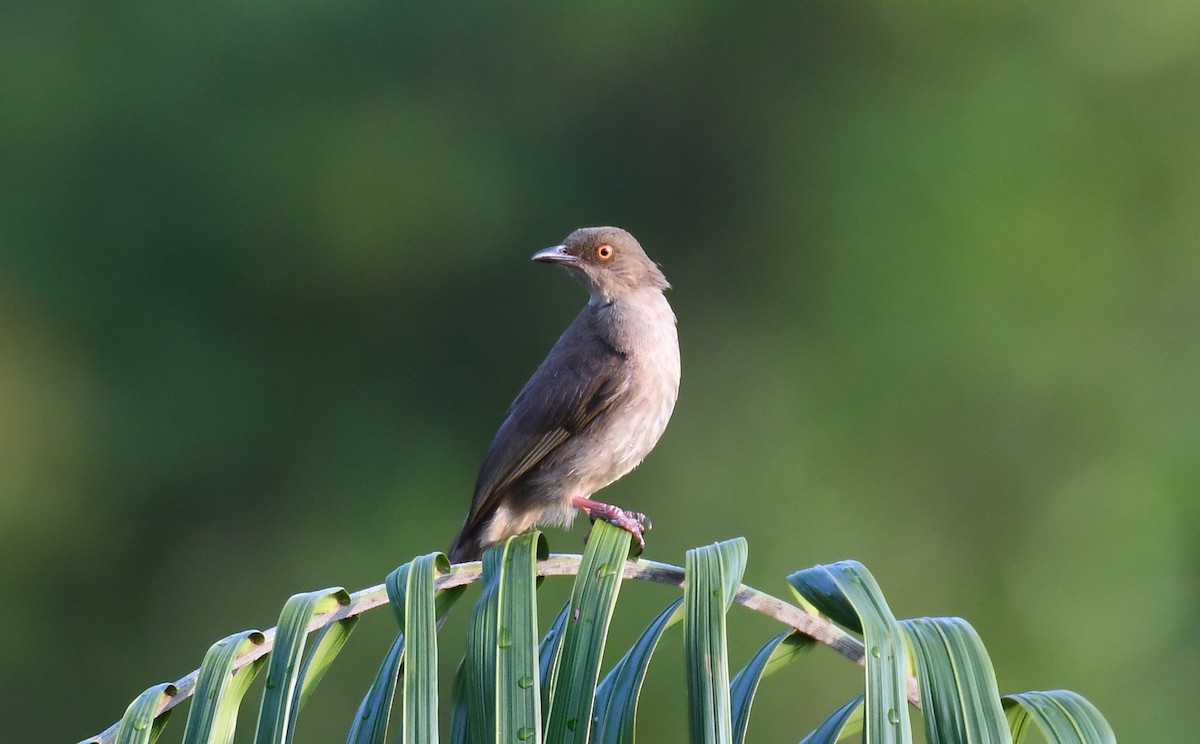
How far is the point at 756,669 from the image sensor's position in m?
2.70

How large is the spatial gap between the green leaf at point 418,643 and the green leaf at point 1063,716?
101cm

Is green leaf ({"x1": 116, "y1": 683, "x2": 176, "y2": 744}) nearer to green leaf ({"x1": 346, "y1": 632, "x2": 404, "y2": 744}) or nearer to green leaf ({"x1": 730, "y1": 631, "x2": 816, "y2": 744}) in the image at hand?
green leaf ({"x1": 346, "y1": 632, "x2": 404, "y2": 744})

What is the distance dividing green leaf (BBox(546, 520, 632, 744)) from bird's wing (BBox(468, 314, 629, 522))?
223 cm

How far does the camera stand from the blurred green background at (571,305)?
1462 cm

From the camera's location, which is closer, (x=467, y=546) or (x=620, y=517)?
(x=620, y=517)

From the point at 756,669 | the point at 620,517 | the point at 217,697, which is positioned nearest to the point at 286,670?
the point at 217,697

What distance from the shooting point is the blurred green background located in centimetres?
1462

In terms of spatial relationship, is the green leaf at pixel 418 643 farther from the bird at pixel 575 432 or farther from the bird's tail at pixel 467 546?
the bird's tail at pixel 467 546

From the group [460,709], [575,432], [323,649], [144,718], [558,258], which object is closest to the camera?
[144,718]

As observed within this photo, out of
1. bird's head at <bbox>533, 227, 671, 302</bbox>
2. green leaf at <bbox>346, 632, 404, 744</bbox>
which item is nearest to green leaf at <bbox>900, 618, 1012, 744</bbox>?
green leaf at <bbox>346, 632, 404, 744</bbox>

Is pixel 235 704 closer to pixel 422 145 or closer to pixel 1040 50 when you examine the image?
pixel 422 145

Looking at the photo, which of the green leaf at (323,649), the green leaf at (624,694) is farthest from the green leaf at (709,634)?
the green leaf at (323,649)

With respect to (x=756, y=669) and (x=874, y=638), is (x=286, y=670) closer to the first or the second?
(x=756, y=669)

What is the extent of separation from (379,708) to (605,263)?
338 cm
